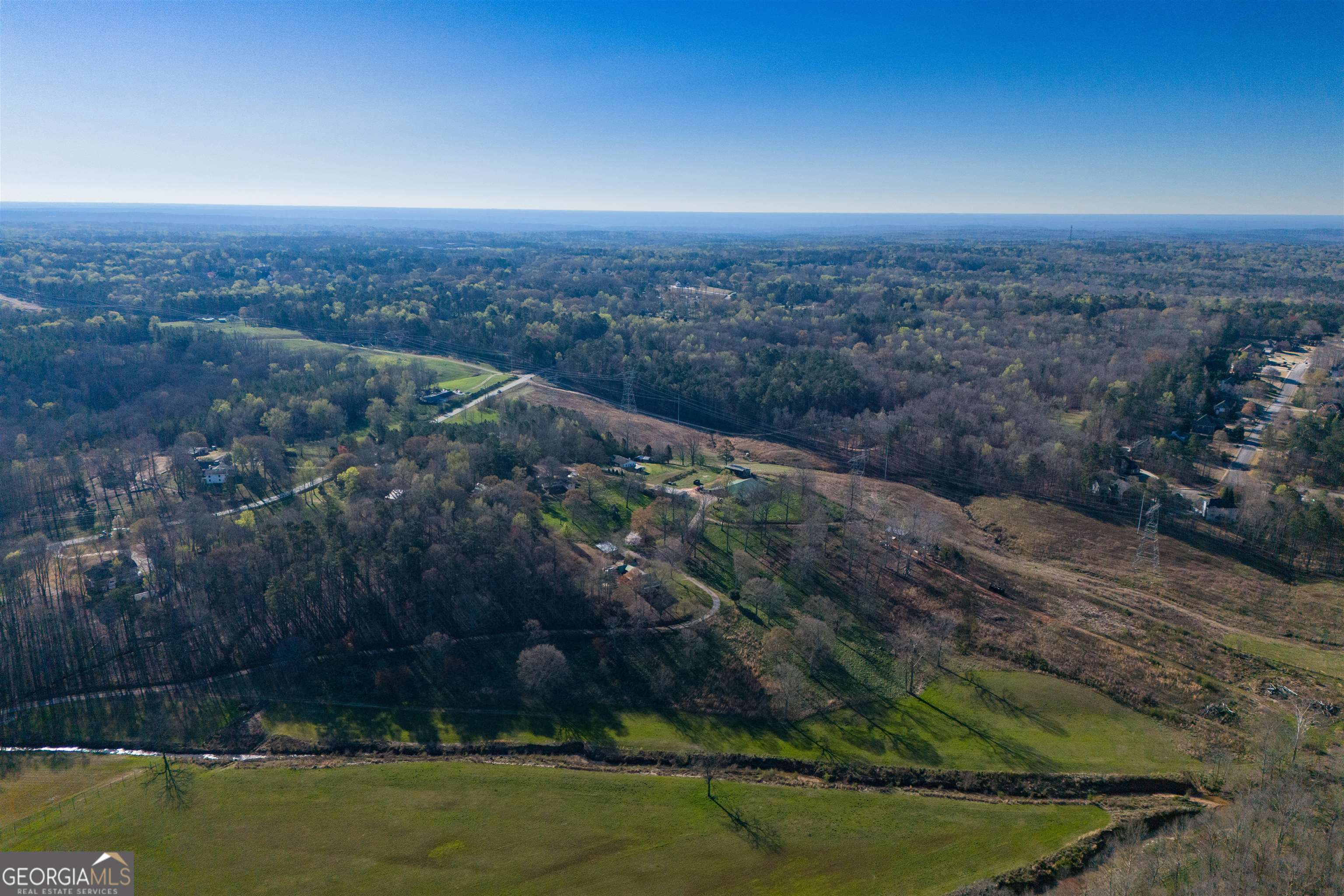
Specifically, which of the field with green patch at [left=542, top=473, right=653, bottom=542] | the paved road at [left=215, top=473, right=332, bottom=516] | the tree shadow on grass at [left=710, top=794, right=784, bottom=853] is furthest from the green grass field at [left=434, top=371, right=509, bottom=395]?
the tree shadow on grass at [left=710, top=794, right=784, bottom=853]

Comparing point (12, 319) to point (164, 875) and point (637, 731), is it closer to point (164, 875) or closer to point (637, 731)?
point (164, 875)

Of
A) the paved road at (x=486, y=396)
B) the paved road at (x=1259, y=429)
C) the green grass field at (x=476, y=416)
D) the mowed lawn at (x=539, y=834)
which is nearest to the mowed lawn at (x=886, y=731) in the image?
→ the mowed lawn at (x=539, y=834)

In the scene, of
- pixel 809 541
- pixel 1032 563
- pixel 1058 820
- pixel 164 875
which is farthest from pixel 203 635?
pixel 1032 563

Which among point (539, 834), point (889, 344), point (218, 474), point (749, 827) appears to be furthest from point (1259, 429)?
point (218, 474)

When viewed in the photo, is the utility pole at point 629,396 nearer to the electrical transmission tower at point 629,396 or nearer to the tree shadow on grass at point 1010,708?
the electrical transmission tower at point 629,396

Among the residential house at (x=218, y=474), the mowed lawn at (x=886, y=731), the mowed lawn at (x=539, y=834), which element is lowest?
the mowed lawn at (x=539, y=834)

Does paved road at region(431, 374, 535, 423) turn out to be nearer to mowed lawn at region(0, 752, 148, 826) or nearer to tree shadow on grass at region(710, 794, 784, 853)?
mowed lawn at region(0, 752, 148, 826)
